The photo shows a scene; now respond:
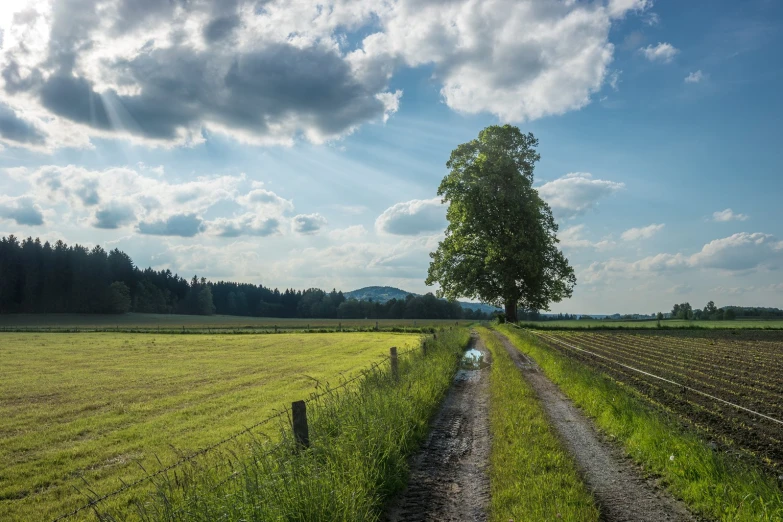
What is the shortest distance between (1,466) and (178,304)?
145 metres

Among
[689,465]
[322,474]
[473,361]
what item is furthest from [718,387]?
[322,474]

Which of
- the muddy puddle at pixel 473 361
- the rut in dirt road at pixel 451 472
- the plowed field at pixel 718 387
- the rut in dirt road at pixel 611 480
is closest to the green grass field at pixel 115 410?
the rut in dirt road at pixel 451 472

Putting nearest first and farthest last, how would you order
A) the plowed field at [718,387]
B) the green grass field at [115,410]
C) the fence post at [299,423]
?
the fence post at [299,423] < the green grass field at [115,410] < the plowed field at [718,387]

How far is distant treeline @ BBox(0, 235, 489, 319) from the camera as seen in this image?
4082 inches

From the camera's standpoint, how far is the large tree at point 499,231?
4472cm

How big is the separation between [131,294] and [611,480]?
138686 millimetres

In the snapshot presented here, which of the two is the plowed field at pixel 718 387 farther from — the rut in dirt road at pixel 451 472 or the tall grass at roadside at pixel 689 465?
the rut in dirt road at pixel 451 472

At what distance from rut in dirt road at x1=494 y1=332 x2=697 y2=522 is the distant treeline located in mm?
115760

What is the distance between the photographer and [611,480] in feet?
23.7

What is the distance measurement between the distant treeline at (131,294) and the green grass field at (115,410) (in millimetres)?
86162

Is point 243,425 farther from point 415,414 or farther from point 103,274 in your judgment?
point 103,274

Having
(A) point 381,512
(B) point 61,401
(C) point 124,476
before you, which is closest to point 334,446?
(A) point 381,512

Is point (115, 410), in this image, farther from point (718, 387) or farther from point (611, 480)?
point (718, 387)

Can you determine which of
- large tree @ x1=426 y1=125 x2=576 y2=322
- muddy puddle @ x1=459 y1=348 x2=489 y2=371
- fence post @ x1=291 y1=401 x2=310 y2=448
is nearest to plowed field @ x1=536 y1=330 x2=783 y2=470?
muddy puddle @ x1=459 y1=348 x2=489 y2=371
